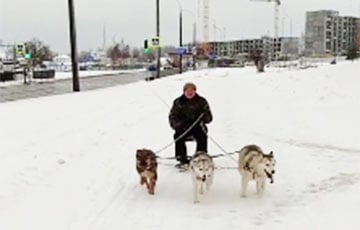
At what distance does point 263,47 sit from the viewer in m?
121

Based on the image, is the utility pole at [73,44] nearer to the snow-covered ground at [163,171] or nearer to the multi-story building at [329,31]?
the snow-covered ground at [163,171]

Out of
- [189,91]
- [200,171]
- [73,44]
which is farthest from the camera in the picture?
[73,44]

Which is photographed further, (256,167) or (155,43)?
(155,43)

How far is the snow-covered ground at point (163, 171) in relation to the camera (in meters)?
7.11

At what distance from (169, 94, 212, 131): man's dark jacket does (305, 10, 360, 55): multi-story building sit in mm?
102938

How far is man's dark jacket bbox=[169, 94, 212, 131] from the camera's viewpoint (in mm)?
9875

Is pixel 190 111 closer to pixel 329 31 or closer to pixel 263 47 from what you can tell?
pixel 263 47

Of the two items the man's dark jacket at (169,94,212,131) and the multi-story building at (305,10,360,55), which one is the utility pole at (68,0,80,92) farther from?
the multi-story building at (305,10,360,55)

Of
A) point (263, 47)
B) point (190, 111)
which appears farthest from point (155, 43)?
point (263, 47)

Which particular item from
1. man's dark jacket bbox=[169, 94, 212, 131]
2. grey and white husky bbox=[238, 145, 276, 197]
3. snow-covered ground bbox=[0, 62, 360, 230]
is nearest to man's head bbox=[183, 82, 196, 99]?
man's dark jacket bbox=[169, 94, 212, 131]

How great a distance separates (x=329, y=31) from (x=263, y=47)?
13.7 metres

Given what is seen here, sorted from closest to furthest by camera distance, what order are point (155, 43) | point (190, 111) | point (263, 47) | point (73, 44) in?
1. point (190, 111)
2. point (73, 44)
3. point (155, 43)
4. point (263, 47)

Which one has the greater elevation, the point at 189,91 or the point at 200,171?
the point at 189,91

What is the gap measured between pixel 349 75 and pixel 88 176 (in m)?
17.0
